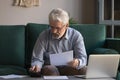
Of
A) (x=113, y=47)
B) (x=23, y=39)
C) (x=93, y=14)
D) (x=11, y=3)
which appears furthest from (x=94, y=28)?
(x=11, y=3)

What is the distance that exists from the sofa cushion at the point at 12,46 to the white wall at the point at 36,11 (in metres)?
1.56

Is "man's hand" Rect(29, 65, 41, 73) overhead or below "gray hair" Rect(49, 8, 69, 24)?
below

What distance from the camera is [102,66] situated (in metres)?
1.88

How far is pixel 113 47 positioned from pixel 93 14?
1583 millimetres

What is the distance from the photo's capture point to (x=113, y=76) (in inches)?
75.5

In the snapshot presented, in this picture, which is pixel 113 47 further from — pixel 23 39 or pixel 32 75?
pixel 32 75

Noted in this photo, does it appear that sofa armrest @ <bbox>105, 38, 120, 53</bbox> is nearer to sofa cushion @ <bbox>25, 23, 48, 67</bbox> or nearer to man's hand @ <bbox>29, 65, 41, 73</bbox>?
sofa cushion @ <bbox>25, 23, 48, 67</bbox>

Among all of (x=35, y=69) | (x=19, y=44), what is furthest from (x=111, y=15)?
(x=35, y=69)

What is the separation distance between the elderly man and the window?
204 cm

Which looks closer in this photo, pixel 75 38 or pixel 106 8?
pixel 75 38

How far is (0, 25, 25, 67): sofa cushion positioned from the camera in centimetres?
319

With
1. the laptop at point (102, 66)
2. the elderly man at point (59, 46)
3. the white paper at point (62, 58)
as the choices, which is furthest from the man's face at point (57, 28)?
the laptop at point (102, 66)

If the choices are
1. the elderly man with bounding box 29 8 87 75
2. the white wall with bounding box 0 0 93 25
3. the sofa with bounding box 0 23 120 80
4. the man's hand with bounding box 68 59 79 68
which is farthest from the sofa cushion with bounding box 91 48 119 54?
the white wall with bounding box 0 0 93 25

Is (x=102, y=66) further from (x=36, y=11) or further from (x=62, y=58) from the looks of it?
(x=36, y=11)
